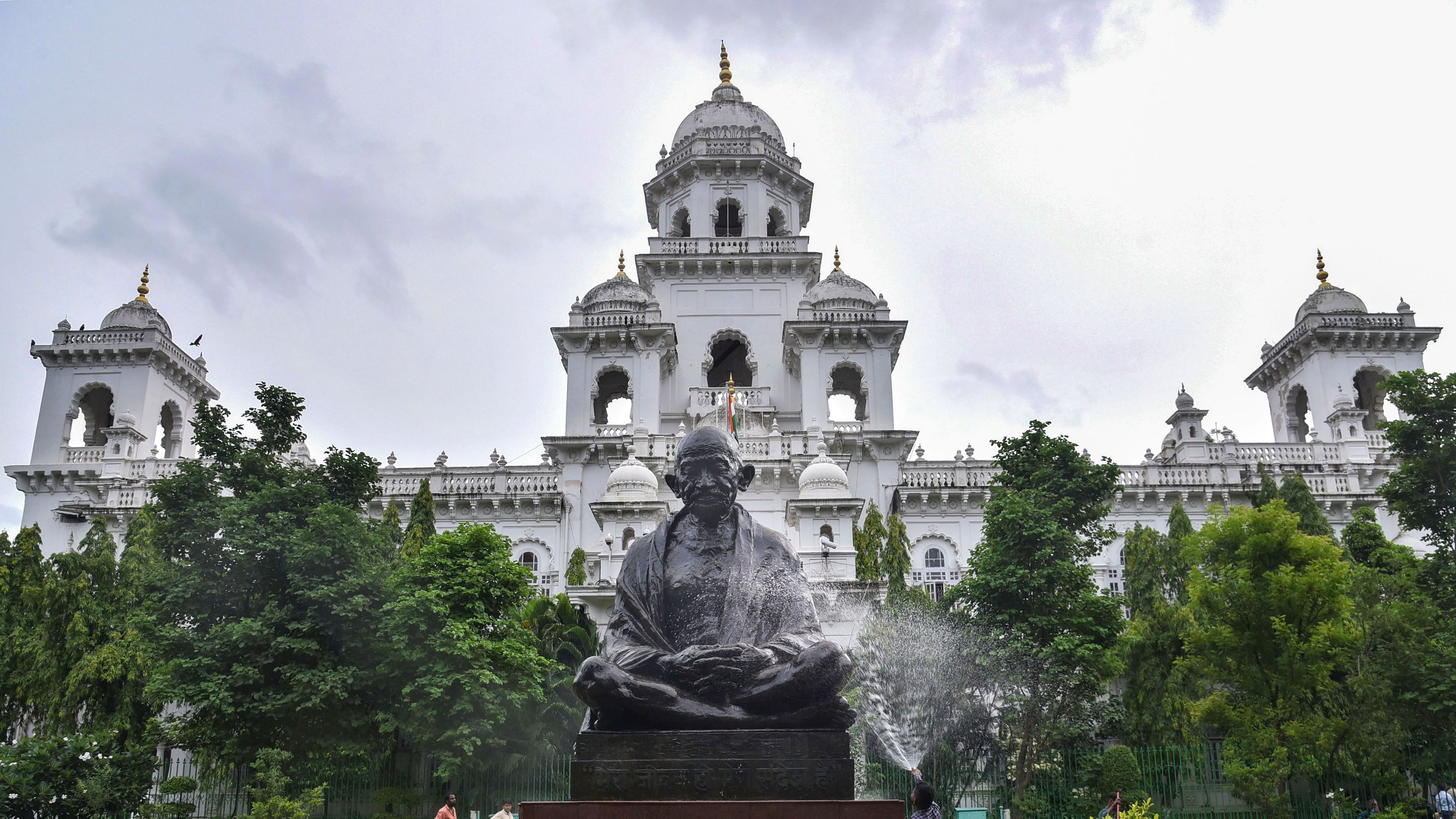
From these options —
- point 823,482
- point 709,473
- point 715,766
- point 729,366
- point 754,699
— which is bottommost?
point 715,766

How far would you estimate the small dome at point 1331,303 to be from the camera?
53.6 metres

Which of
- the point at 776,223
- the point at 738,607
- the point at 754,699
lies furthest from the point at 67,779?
the point at 776,223

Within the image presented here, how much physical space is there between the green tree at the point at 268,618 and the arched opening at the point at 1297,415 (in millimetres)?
46182

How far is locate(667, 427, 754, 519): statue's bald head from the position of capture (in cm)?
947

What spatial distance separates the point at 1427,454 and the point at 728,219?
33723mm

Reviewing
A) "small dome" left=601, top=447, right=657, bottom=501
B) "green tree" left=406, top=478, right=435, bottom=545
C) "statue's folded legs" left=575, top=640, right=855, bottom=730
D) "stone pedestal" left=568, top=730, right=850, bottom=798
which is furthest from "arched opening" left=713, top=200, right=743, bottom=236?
"stone pedestal" left=568, top=730, right=850, bottom=798

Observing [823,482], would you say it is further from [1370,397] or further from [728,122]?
[1370,397]

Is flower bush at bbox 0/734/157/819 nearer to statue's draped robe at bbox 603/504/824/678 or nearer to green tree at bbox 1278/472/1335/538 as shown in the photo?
statue's draped robe at bbox 603/504/824/678

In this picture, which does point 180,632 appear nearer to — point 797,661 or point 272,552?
point 272,552

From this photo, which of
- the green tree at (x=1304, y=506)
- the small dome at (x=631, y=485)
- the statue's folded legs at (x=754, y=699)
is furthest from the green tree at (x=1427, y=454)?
the statue's folded legs at (x=754, y=699)

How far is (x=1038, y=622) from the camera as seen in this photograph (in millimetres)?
27875

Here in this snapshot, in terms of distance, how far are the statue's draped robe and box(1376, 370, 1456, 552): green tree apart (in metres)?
23.4

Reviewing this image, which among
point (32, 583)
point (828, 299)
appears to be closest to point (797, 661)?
point (32, 583)

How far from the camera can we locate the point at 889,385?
154 feet
